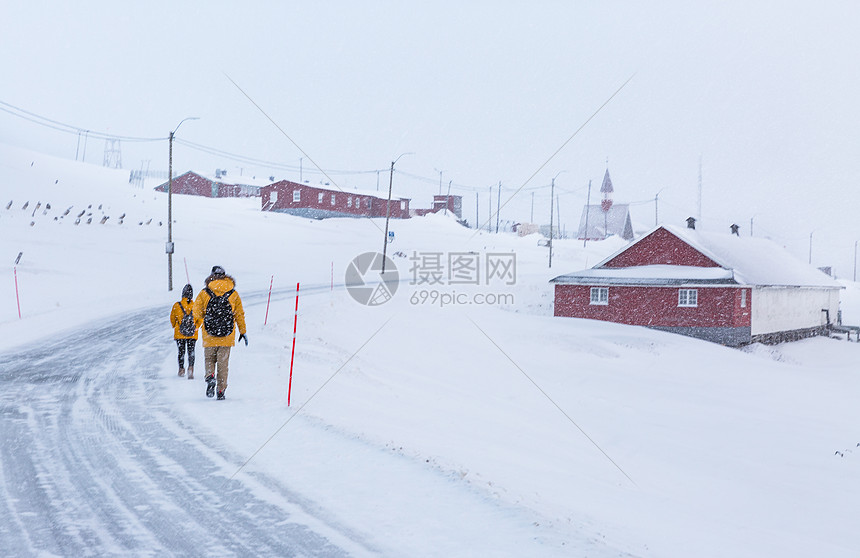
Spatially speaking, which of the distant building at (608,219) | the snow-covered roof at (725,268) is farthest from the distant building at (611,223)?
the snow-covered roof at (725,268)

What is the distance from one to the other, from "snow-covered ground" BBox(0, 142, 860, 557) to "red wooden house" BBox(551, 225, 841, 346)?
2.18 metres

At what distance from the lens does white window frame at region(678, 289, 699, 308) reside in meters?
31.1

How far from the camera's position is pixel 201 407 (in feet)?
30.7

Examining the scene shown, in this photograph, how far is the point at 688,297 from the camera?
102 feet

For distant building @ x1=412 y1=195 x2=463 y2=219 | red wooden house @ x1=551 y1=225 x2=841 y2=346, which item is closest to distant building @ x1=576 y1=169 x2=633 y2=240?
distant building @ x1=412 y1=195 x2=463 y2=219

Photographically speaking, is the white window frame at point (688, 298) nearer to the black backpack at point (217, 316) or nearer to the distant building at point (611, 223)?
the black backpack at point (217, 316)

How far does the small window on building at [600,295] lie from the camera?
110 ft

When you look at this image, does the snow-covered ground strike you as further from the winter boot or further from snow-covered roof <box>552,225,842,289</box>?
snow-covered roof <box>552,225,842,289</box>

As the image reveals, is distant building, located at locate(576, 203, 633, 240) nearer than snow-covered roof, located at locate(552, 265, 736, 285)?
No

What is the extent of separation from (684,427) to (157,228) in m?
38.0

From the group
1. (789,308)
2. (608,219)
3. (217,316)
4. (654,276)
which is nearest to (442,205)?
(608,219)

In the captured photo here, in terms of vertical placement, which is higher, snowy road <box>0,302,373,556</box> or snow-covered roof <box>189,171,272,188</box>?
snow-covered roof <box>189,171,272,188</box>

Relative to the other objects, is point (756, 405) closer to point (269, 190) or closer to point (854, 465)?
point (854, 465)

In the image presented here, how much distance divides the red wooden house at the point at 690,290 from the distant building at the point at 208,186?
208ft
